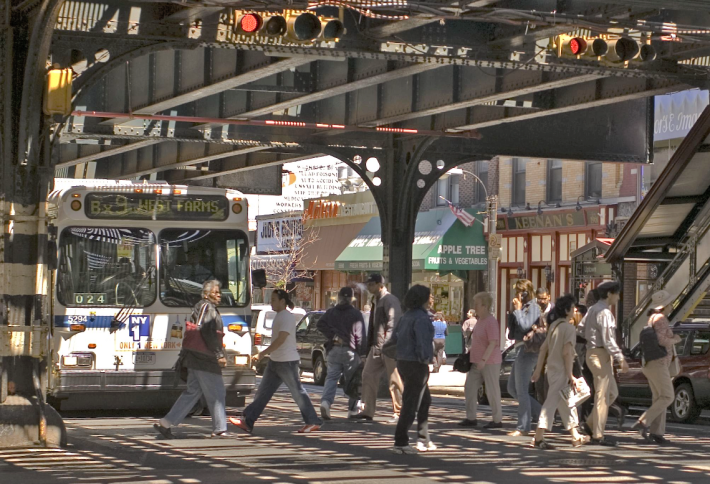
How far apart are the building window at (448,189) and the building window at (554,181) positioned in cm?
524

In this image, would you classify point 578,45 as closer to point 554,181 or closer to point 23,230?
point 23,230

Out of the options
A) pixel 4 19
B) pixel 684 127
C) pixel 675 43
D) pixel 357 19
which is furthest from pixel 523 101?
pixel 684 127

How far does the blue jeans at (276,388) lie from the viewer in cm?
1342

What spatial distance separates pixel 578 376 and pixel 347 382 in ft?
10.9

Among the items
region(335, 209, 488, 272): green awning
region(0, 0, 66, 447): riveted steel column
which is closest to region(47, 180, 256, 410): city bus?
region(0, 0, 66, 447): riveted steel column

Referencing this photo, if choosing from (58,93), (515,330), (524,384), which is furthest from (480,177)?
(58,93)

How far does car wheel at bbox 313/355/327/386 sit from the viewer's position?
84.3 ft

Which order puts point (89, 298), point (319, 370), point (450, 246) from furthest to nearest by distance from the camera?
point (450, 246)
point (319, 370)
point (89, 298)

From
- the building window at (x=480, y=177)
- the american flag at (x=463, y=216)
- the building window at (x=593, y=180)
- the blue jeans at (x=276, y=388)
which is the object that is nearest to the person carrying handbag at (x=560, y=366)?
the blue jeans at (x=276, y=388)

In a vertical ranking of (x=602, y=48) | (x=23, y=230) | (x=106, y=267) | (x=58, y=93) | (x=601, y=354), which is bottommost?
(x=601, y=354)

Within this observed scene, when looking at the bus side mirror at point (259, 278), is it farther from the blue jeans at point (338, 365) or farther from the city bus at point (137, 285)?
the blue jeans at point (338, 365)

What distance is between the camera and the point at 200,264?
15938mm

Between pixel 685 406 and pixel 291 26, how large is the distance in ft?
28.0

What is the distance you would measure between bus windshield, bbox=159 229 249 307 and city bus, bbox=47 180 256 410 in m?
0.01
